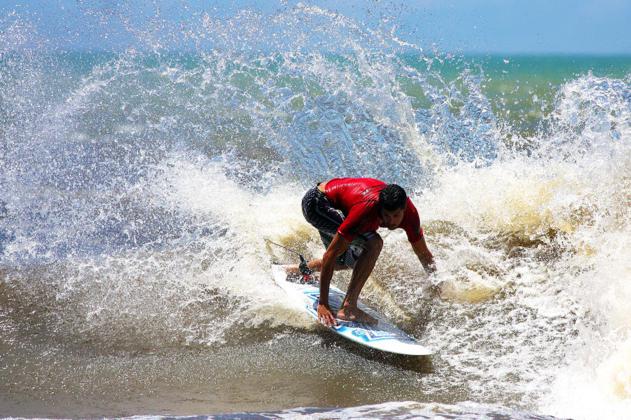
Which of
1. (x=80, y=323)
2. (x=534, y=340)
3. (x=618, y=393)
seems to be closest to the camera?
(x=618, y=393)

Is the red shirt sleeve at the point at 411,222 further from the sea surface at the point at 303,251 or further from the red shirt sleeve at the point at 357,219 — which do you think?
the sea surface at the point at 303,251

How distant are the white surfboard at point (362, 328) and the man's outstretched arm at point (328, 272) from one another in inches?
3.6

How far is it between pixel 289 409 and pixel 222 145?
28.5ft

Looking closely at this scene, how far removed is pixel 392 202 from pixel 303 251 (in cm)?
266

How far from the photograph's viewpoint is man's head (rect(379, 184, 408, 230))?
15.7ft

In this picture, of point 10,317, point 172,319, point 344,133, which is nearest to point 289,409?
point 172,319

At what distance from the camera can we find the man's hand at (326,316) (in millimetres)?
5371

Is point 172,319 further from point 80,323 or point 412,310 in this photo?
point 412,310

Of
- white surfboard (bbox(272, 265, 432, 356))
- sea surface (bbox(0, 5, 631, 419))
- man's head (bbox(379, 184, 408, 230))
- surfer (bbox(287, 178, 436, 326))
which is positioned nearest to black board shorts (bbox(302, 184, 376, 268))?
surfer (bbox(287, 178, 436, 326))

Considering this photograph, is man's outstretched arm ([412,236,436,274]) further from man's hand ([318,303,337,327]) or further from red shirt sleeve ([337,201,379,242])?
man's hand ([318,303,337,327])

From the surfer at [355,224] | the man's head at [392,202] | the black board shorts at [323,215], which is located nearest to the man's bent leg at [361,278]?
the surfer at [355,224]

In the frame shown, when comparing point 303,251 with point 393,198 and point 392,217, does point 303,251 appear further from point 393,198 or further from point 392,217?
point 393,198

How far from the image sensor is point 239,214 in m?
8.07

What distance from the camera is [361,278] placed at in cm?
534
